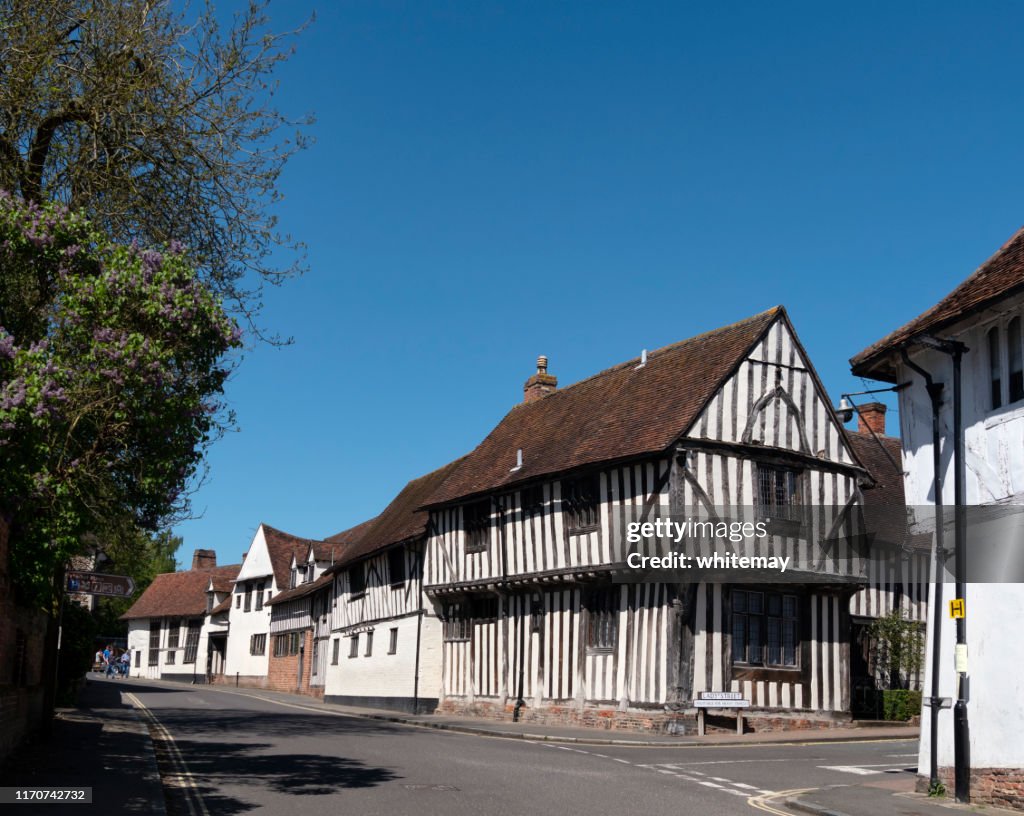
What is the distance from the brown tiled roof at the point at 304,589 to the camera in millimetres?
43016

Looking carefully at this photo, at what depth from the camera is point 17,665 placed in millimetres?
14273

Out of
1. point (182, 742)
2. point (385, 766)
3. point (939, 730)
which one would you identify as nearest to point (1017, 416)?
point (939, 730)

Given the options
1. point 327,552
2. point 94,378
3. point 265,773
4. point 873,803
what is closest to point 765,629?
point 873,803

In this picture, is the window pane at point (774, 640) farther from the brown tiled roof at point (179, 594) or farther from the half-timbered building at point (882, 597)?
the brown tiled roof at point (179, 594)

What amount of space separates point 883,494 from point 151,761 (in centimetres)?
2098

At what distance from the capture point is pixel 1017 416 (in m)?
11.9

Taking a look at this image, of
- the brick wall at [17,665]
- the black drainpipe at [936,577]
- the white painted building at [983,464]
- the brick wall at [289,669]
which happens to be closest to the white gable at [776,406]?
the white painted building at [983,464]

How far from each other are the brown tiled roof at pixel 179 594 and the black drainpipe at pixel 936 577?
184ft

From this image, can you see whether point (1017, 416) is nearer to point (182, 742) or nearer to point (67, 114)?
point (67, 114)

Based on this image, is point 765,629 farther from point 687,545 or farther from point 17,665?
point 17,665

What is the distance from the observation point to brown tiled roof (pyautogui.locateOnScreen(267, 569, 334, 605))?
43.0 meters

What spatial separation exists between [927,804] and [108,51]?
1329cm

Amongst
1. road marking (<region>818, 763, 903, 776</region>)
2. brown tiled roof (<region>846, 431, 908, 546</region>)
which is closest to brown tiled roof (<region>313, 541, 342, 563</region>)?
brown tiled roof (<region>846, 431, 908, 546</region>)
